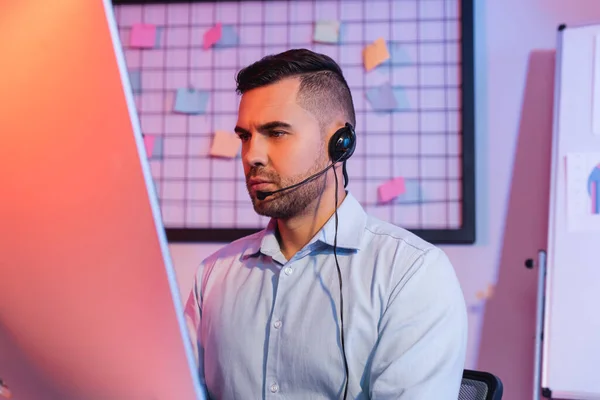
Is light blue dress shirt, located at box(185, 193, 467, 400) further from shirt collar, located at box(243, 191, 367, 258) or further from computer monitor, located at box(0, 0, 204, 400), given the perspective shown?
computer monitor, located at box(0, 0, 204, 400)

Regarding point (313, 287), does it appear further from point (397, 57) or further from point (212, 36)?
point (212, 36)

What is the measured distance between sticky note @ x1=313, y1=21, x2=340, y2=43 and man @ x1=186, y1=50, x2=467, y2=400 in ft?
2.29

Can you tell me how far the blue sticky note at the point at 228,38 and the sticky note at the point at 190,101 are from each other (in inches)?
6.9

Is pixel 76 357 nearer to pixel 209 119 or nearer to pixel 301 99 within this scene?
pixel 301 99

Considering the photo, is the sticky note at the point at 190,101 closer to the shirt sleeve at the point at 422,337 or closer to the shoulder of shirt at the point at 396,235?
the shoulder of shirt at the point at 396,235

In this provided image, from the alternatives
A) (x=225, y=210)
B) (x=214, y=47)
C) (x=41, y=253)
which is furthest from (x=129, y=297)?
(x=214, y=47)

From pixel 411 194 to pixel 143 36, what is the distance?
1.05 metres

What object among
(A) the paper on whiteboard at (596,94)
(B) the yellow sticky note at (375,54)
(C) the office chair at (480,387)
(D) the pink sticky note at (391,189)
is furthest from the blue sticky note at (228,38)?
(C) the office chair at (480,387)

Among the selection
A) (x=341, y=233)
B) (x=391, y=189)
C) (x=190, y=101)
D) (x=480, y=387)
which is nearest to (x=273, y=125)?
(x=341, y=233)

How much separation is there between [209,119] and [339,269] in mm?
1055

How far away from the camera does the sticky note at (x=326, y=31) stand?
2064mm

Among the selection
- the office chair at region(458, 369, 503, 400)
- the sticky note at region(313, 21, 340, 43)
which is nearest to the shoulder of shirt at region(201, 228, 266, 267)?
the office chair at region(458, 369, 503, 400)

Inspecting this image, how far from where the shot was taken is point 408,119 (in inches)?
79.4

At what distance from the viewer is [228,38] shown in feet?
7.02
